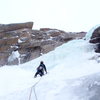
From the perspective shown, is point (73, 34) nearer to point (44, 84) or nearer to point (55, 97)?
point (44, 84)

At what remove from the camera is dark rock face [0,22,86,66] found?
3372 centimetres

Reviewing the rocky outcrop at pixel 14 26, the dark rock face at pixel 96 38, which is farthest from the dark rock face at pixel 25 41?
the dark rock face at pixel 96 38

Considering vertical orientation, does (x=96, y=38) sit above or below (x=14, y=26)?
above

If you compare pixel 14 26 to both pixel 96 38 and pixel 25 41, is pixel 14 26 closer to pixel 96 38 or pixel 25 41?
pixel 25 41

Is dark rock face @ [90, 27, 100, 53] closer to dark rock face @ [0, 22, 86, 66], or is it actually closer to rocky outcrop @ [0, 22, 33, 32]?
dark rock face @ [0, 22, 86, 66]

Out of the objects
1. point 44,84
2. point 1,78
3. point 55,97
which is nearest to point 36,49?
point 1,78

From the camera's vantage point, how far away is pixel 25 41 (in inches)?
1403

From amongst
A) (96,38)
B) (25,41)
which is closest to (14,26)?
(25,41)

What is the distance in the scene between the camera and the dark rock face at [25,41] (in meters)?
33.7

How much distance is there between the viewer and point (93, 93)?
1363cm

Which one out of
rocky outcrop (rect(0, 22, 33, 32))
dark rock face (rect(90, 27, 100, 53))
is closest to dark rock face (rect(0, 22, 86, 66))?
rocky outcrop (rect(0, 22, 33, 32))

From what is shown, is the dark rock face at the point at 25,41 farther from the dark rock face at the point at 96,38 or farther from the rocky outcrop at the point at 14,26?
the dark rock face at the point at 96,38

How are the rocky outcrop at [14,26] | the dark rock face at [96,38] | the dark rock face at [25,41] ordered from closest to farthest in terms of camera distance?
the dark rock face at [96,38] < the dark rock face at [25,41] < the rocky outcrop at [14,26]

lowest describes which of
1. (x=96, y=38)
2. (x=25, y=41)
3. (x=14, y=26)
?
(x=25, y=41)
